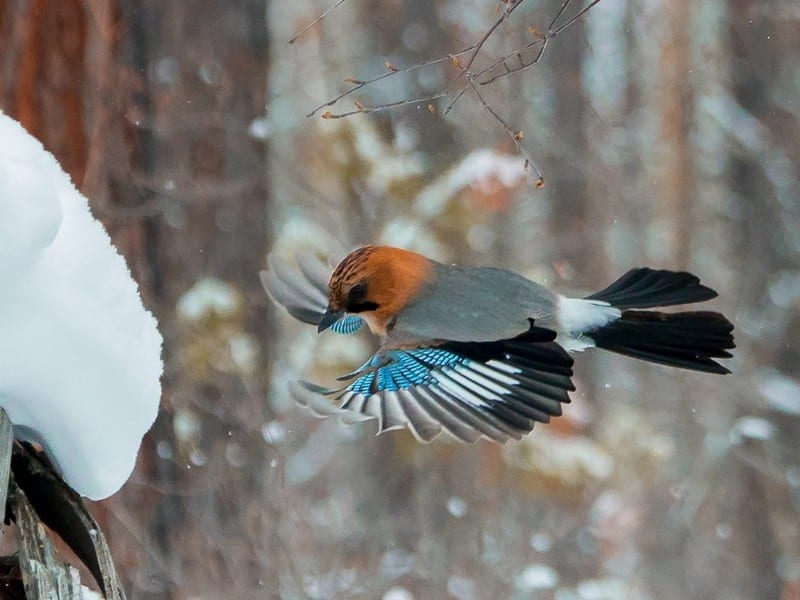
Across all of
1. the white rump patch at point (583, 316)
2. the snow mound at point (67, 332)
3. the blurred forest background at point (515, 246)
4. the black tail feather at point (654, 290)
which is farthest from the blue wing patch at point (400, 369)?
the blurred forest background at point (515, 246)

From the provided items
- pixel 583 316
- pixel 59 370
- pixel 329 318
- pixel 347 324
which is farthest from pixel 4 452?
pixel 583 316

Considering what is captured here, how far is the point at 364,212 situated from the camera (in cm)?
388

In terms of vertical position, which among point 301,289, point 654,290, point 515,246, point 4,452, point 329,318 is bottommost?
point 4,452

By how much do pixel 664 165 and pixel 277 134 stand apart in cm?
156

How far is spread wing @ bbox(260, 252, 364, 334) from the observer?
7.55ft

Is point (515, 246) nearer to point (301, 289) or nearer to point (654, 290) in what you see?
point (301, 289)

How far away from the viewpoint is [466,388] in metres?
2.07

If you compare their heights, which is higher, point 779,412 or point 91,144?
point 91,144

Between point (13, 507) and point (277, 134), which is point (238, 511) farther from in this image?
point (13, 507)

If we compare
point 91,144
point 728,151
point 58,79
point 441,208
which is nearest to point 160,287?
point 91,144

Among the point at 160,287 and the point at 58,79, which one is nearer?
the point at 58,79

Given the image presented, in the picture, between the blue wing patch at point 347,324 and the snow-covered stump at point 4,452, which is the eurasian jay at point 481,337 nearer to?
the blue wing patch at point 347,324

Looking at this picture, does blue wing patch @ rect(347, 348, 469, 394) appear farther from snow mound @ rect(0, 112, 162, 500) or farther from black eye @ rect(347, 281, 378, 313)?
snow mound @ rect(0, 112, 162, 500)

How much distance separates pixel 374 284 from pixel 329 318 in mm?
125
